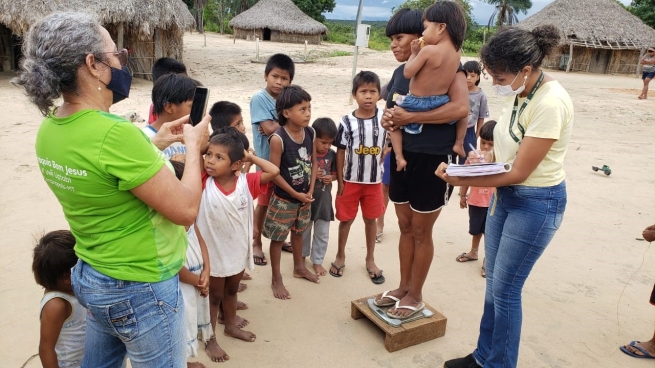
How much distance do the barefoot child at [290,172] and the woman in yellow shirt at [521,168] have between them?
133 centimetres

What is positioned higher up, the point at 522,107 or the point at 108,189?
the point at 522,107

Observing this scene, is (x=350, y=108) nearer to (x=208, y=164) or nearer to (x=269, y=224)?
(x=269, y=224)

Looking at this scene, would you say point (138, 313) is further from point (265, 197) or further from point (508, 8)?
point (508, 8)

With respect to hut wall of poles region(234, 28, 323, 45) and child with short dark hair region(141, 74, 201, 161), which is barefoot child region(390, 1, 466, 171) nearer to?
child with short dark hair region(141, 74, 201, 161)

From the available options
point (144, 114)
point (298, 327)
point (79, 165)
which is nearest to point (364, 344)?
point (298, 327)

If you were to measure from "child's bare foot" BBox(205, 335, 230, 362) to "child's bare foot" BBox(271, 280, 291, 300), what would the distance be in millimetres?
784

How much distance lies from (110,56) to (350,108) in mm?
9837

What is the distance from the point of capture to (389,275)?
4.00m

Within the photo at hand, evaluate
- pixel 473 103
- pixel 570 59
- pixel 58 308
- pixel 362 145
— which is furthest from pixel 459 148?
pixel 570 59

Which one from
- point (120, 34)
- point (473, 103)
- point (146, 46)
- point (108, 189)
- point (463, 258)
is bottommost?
point (463, 258)

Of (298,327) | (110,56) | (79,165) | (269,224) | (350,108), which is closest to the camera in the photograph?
(79,165)

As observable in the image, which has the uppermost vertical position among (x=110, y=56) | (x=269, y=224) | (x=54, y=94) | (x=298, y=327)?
(x=110, y=56)

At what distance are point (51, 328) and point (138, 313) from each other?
2.36 feet

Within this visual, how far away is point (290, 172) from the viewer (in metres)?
3.48
